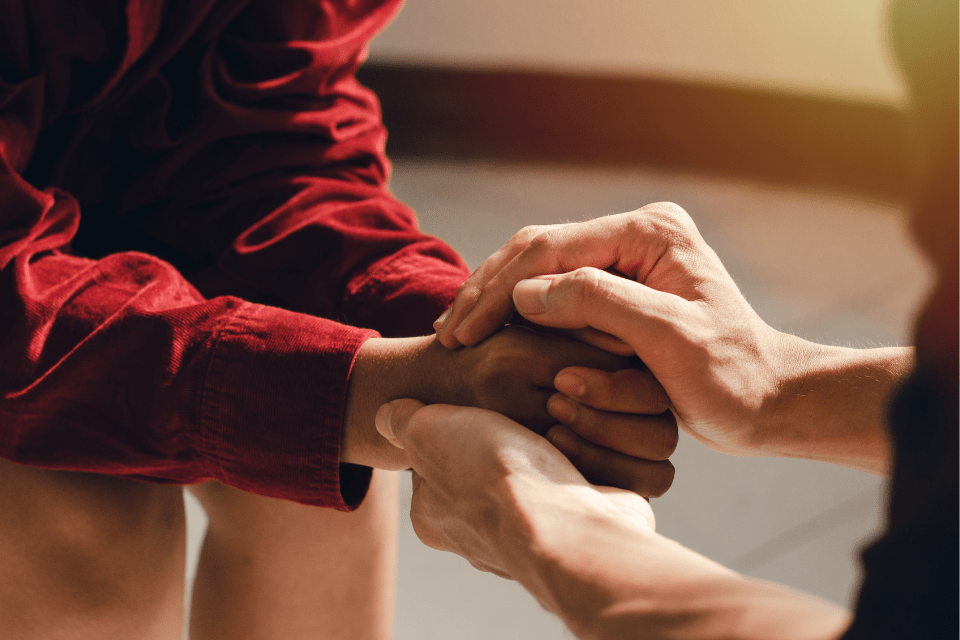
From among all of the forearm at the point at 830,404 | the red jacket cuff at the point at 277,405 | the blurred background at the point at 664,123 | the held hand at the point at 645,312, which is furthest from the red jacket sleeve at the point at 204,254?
the blurred background at the point at 664,123

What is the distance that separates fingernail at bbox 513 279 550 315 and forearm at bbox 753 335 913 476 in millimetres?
168

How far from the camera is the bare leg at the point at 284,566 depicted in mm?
642

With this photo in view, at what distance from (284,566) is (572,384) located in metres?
0.31

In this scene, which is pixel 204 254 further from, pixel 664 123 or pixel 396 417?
pixel 664 123

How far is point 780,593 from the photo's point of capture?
0.95 feet

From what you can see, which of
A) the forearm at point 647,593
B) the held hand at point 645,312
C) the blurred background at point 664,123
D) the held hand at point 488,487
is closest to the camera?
the forearm at point 647,593

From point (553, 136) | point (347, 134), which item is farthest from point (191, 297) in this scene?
point (553, 136)

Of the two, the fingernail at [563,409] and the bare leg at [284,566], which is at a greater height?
the fingernail at [563,409]

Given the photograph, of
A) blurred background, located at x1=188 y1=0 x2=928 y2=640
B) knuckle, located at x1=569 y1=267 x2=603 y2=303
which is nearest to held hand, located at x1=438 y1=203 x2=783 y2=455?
knuckle, located at x1=569 y1=267 x2=603 y2=303

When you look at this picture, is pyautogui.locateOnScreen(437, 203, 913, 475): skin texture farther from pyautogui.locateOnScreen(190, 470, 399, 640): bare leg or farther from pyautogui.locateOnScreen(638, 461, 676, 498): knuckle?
pyautogui.locateOnScreen(190, 470, 399, 640): bare leg

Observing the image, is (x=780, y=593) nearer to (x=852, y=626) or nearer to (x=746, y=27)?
(x=852, y=626)

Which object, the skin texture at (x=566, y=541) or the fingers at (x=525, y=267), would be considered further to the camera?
the fingers at (x=525, y=267)

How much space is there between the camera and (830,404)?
533mm

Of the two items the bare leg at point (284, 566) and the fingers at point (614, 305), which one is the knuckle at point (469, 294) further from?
the bare leg at point (284, 566)
